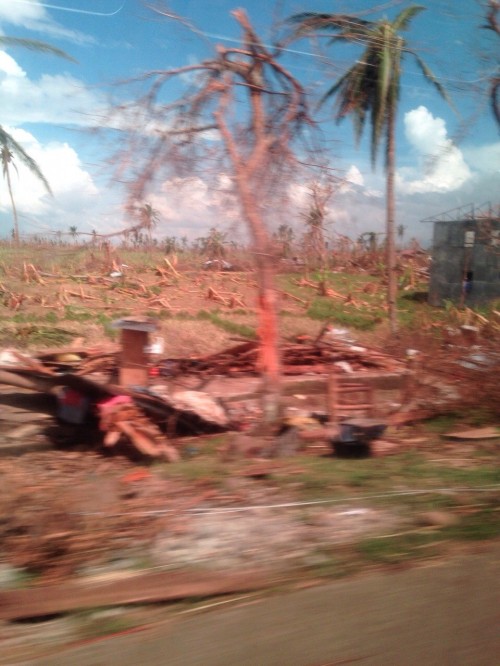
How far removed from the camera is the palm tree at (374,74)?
9359 mm

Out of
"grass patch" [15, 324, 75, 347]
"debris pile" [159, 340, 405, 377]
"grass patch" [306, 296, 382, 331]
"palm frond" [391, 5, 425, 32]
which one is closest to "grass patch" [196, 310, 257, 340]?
"grass patch" [306, 296, 382, 331]

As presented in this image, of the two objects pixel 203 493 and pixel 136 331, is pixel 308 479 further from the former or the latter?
pixel 136 331

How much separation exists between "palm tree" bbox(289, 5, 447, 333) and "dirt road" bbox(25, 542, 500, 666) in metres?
6.96

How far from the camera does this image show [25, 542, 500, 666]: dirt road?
327cm

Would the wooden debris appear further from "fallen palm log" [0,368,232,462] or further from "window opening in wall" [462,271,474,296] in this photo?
"window opening in wall" [462,271,474,296]

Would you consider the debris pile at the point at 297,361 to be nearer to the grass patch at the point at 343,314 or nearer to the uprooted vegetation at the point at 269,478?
the uprooted vegetation at the point at 269,478

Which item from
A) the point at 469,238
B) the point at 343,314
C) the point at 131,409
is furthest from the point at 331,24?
the point at 469,238

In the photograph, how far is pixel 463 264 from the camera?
23.7 m

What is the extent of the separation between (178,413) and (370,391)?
111 inches

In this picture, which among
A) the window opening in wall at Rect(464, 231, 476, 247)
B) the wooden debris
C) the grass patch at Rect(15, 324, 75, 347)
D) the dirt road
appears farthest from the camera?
the window opening in wall at Rect(464, 231, 476, 247)

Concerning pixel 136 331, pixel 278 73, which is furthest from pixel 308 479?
pixel 278 73

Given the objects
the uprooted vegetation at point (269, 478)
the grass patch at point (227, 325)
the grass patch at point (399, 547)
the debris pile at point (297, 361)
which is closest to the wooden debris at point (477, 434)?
the uprooted vegetation at point (269, 478)

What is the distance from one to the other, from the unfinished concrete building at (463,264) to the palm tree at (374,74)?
6.16 m

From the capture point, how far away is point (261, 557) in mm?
4418
